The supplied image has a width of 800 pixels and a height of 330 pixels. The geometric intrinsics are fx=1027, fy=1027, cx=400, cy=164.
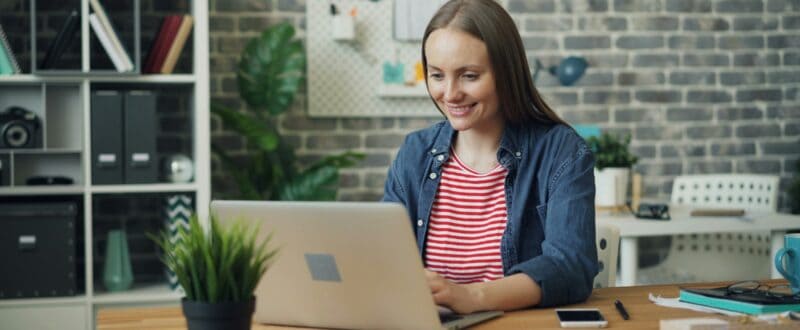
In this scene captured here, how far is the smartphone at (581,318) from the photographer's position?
162 centimetres

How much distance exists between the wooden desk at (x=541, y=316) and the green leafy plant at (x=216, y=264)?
37cm

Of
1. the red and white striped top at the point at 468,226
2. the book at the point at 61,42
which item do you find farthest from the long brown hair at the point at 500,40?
the book at the point at 61,42

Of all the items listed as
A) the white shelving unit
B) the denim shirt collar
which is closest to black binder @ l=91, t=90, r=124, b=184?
the white shelving unit

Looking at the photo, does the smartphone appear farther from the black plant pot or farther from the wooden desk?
the black plant pot

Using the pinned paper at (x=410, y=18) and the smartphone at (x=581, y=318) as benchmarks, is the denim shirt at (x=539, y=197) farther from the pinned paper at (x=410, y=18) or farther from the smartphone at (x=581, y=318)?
the pinned paper at (x=410, y=18)

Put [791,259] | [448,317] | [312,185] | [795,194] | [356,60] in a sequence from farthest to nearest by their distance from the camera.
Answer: [795,194] < [356,60] < [312,185] < [791,259] < [448,317]

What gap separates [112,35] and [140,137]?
0.40m

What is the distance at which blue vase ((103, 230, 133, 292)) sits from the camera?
3.98 m

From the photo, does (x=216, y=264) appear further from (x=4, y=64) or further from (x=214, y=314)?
(x=4, y=64)

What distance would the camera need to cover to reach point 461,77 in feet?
6.53

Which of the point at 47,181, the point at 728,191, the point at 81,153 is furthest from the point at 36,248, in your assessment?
the point at 728,191

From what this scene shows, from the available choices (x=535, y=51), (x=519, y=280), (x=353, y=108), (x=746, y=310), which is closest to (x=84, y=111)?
(x=353, y=108)

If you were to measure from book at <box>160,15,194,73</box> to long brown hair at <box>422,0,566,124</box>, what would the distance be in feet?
6.81

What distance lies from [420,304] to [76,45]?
3114mm
